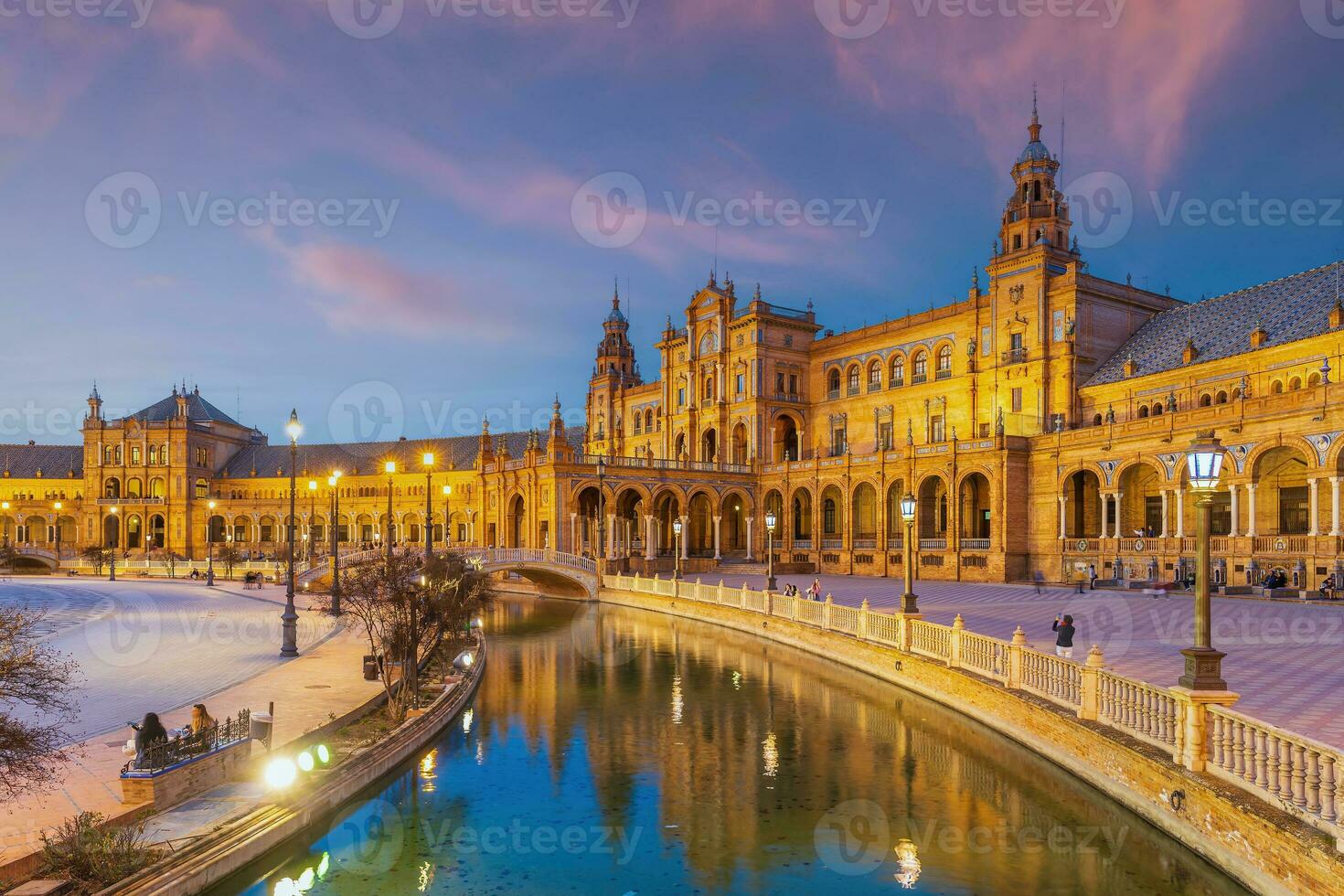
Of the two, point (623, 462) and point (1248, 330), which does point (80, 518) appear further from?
point (1248, 330)

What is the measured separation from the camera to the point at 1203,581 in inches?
418

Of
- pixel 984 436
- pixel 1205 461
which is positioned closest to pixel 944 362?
pixel 984 436

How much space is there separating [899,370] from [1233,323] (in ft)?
65.7

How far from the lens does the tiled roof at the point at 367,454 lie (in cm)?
9006

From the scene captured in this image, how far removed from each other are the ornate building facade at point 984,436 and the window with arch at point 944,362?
156 millimetres

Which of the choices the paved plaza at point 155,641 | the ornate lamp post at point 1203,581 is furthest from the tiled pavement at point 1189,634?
the paved plaza at point 155,641

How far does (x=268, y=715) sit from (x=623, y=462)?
135 ft

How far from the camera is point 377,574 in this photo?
18.8 meters

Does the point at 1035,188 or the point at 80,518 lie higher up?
the point at 1035,188

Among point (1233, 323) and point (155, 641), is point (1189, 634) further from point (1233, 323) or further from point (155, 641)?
point (155, 641)

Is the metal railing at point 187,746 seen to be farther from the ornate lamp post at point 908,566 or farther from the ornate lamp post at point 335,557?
the ornate lamp post at point 908,566

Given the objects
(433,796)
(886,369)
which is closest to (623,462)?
(886,369)

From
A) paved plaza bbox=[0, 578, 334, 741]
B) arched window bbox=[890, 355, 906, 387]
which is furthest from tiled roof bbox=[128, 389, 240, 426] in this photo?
arched window bbox=[890, 355, 906, 387]

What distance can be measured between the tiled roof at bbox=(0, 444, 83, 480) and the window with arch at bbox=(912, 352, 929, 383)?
297 feet
